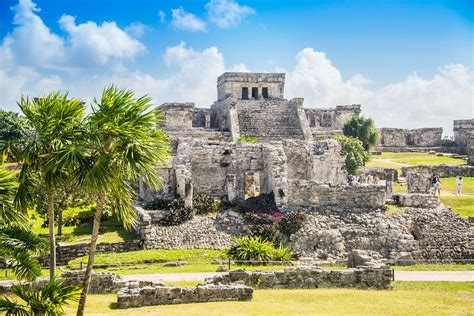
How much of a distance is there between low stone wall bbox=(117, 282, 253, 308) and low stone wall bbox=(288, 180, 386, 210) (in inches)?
439

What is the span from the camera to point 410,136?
6462 cm

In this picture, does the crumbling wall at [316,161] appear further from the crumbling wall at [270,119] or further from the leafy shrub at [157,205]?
the crumbling wall at [270,119]

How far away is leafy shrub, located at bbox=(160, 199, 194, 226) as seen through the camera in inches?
981

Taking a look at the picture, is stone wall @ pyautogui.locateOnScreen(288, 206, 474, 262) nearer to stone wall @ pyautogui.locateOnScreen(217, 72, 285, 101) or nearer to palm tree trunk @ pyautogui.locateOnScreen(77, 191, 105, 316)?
palm tree trunk @ pyautogui.locateOnScreen(77, 191, 105, 316)

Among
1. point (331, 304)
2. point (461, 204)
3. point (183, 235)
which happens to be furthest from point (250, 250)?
point (461, 204)

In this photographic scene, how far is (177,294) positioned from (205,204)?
11433 millimetres

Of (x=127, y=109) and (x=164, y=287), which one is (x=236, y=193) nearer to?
(x=164, y=287)

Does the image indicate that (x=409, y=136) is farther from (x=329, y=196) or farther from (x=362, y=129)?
(x=329, y=196)

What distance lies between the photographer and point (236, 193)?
27.5 metres

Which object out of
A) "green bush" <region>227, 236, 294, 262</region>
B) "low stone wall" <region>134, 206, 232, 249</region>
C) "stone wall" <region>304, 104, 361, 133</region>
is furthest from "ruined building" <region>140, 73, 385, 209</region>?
"stone wall" <region>304, 104, 361, 133</region>

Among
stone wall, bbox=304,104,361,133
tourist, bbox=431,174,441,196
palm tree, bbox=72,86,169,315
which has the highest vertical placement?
stone wall, bbox=304,104,361,133

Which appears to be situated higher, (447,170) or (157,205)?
(447,170)

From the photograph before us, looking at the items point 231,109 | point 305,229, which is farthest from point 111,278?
point 231,109

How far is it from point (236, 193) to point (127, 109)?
16207 mm
